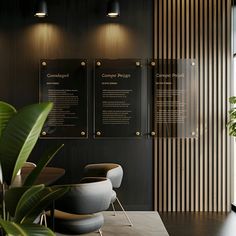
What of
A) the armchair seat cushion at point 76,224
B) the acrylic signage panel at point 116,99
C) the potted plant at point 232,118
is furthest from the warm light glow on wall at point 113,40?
the armchair seat cushion at point 76,224

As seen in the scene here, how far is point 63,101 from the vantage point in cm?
637

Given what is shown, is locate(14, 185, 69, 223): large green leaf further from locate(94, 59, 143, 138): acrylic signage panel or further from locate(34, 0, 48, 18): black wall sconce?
locate(34, 0, 48, 18): black wall sconce

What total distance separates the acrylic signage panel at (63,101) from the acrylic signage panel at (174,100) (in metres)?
1.09

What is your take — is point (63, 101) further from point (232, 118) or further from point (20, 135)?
point (20, 135)

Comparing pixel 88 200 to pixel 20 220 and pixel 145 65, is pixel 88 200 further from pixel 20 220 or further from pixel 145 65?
pixel 145 65

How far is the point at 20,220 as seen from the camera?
1.84m


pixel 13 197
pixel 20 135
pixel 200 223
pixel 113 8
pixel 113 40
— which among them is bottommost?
pixel 200 223

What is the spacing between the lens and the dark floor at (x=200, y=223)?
5.25 meters

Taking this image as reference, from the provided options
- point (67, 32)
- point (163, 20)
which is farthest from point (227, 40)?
point (67, 32)

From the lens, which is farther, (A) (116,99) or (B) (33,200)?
(A) (116,99)

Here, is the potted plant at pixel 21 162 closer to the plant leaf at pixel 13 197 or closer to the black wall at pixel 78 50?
the plant leaf at pixel 13 197

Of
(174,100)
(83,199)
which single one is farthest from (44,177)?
(174,100)

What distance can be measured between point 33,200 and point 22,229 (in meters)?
0.15

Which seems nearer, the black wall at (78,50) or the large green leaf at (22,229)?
the large green leaf at (22,229)
